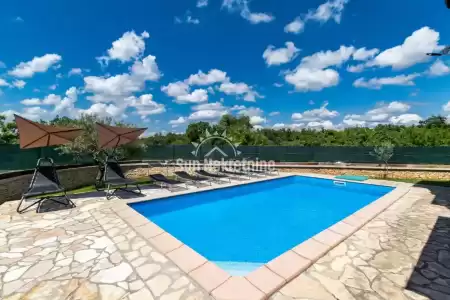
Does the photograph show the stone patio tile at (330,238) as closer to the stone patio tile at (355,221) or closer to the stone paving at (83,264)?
the stone patio tile at (355,221)

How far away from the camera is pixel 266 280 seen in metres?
2.48

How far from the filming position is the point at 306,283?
96.4 inches

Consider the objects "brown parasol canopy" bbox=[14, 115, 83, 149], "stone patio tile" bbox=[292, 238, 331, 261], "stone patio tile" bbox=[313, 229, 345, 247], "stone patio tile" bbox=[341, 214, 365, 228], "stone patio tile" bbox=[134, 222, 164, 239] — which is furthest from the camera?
"brown parasol canopy" bbox=[14, 115, 83, 149]

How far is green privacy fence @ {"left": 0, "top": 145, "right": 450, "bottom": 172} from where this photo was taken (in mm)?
9234

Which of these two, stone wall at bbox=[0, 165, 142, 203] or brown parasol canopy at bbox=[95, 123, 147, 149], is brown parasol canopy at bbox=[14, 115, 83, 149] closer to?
brown parasol canopy at bbox=[95, 123, 147, 149]

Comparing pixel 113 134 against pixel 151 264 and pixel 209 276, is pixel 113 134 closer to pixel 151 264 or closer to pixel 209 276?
pixel 151 264

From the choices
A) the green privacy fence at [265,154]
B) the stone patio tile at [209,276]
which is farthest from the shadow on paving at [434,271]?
the green privacy fence at [265,154]

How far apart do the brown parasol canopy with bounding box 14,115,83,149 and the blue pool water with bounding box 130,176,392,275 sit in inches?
114

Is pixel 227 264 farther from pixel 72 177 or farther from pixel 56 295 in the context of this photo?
pixel 72 177

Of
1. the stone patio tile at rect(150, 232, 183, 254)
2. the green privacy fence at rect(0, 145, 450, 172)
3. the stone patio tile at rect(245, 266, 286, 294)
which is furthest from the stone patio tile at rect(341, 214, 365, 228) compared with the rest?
the green privacy fence at rect(0, 145, 450, 172)

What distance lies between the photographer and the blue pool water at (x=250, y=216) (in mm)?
4363

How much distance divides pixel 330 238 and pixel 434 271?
1224mm

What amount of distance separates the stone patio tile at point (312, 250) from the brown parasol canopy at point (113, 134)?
6.06 metres

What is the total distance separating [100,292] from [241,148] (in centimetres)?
1452
